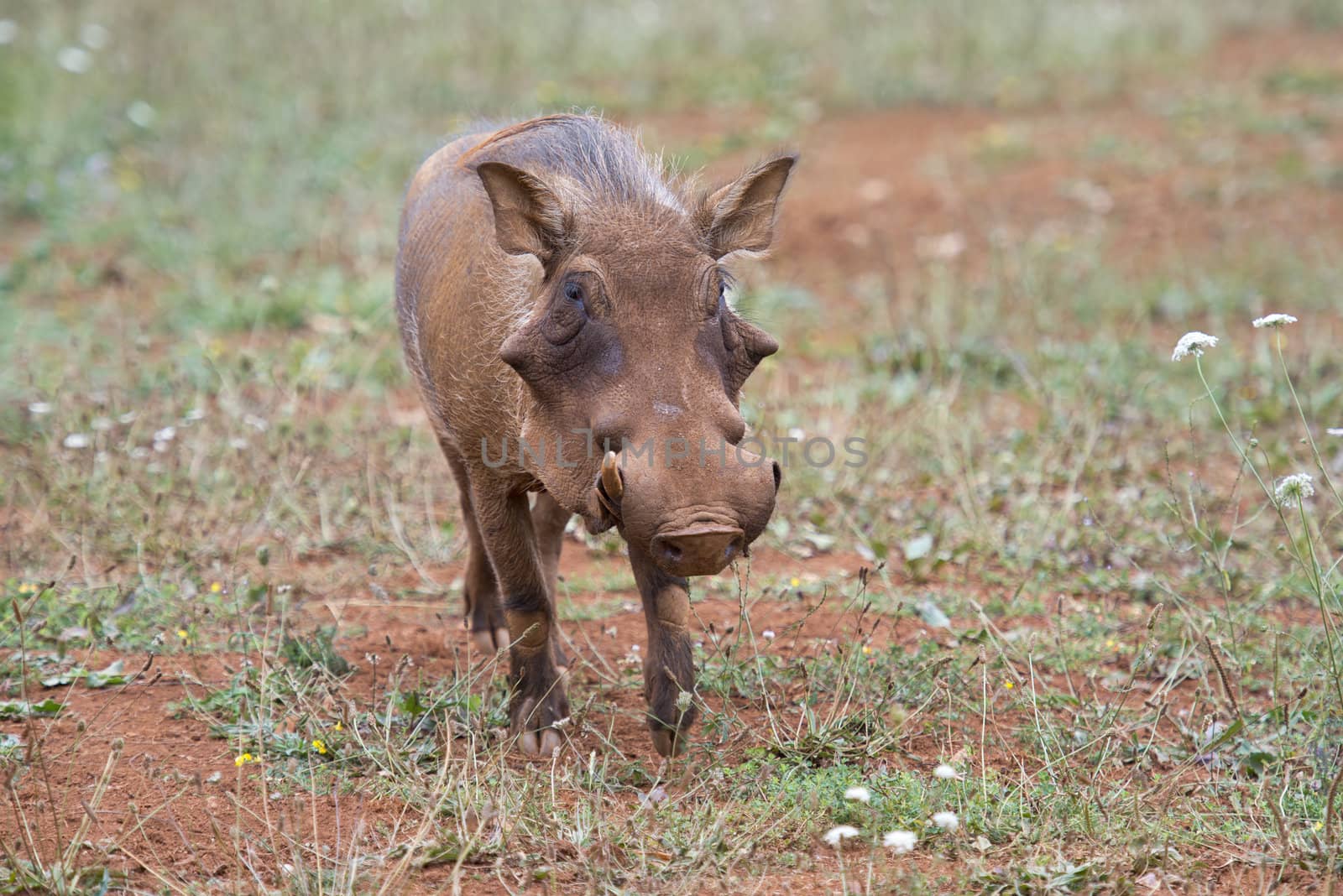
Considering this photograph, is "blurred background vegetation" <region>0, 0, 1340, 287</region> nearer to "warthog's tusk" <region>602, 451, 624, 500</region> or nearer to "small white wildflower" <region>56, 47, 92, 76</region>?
"small white wildflower" <region>56, 47, 92, 76</region>

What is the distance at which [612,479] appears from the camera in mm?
2809

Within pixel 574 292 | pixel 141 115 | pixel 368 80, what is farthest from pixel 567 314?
pixel 368 80

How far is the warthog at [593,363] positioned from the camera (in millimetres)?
2807

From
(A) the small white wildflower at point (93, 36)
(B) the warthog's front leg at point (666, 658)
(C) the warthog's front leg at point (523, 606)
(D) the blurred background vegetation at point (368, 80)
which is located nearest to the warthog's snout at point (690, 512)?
(B) the warthog's front leg at point (666, 658)

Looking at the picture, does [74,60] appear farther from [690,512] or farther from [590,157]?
[690,512]

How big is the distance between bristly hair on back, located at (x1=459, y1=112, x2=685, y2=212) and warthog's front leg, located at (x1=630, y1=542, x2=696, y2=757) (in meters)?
0.84

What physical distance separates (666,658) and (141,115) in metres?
7.99

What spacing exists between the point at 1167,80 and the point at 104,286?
27.9ft

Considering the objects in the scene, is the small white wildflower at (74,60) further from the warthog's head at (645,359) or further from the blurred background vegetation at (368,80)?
the warthog's head at (645,359)

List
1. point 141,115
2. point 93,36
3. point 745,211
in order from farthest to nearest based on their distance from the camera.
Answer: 1. point 93,36
2. point 141,115
3. point 745,211

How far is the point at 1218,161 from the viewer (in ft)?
32.0

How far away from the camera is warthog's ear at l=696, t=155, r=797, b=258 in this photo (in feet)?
10.8

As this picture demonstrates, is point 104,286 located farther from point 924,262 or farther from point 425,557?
point 924,262

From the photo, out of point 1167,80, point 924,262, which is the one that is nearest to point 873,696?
point 924,262
